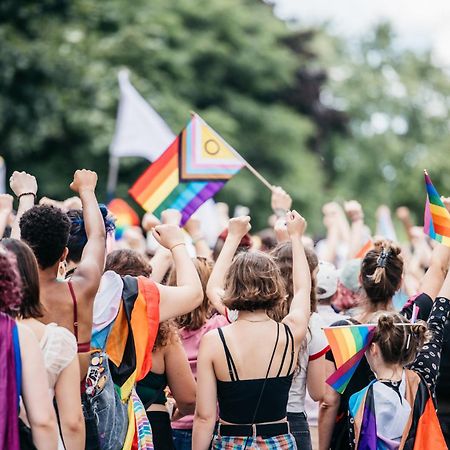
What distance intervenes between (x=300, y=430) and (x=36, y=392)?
2086 millimetres

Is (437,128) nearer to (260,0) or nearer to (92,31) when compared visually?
(260,0)

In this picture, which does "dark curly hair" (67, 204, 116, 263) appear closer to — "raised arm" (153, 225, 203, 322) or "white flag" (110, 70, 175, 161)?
"raised arm" (153, 225, 203, 322)

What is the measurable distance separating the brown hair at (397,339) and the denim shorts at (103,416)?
1362mm

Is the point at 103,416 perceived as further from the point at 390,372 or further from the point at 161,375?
the point at 390,372

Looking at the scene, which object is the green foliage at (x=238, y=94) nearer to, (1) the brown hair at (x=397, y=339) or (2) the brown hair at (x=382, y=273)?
(2) the brown hair at (x=382, y=273)

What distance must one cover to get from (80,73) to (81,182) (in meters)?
18.8

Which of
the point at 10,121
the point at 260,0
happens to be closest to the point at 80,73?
the point at 10,121

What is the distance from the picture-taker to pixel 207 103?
31391mm

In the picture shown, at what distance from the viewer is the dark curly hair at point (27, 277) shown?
3.87 meters

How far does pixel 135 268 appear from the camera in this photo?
5.19 metres

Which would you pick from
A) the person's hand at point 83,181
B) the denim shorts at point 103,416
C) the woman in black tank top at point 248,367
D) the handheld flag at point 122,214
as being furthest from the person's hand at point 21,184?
the handheld flag at point 122,214

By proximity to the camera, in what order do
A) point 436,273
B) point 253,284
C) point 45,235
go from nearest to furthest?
point 45,235, point 253,284, point 436,273

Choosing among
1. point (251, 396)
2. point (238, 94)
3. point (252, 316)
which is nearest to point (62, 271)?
point (252, 316)

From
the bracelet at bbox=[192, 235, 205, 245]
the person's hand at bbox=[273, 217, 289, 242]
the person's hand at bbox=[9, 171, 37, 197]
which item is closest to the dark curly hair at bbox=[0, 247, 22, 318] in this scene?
the person's hand at bbox=[9, 171, 37, 197]
